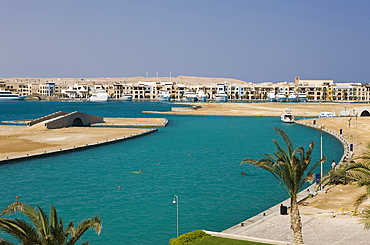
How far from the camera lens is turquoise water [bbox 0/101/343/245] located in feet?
88.8

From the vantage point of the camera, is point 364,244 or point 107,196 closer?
point 364,244

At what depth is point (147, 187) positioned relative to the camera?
35.7m

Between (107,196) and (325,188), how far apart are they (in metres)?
15.6

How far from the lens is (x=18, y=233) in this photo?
586 inches

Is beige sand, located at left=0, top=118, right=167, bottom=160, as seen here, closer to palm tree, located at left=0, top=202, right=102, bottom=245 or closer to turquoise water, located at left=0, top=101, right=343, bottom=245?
turquoise water, located at left=0, top=101, right=343, bottom=245

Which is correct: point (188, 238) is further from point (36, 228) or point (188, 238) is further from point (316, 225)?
point (36, 228)

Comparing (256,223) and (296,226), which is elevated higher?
(296,226)

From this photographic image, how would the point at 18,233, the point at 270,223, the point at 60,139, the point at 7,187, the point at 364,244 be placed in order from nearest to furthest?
the point at 18,233 → the point at 364,244 → the point at 270,223 → the point at 7,187 → the point at 60,139

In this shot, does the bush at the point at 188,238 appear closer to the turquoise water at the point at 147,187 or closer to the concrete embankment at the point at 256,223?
the concrete embankment at the point at 256,223

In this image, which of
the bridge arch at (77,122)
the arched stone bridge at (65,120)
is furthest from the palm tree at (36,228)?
the bridge arch at (77,122)

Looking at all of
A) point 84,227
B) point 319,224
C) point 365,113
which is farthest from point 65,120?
point 84,227

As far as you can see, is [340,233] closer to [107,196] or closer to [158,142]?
[107,196]

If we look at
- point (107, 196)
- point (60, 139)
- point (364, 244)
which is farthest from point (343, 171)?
point (60, 139)

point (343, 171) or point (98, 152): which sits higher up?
point (343, 171)
